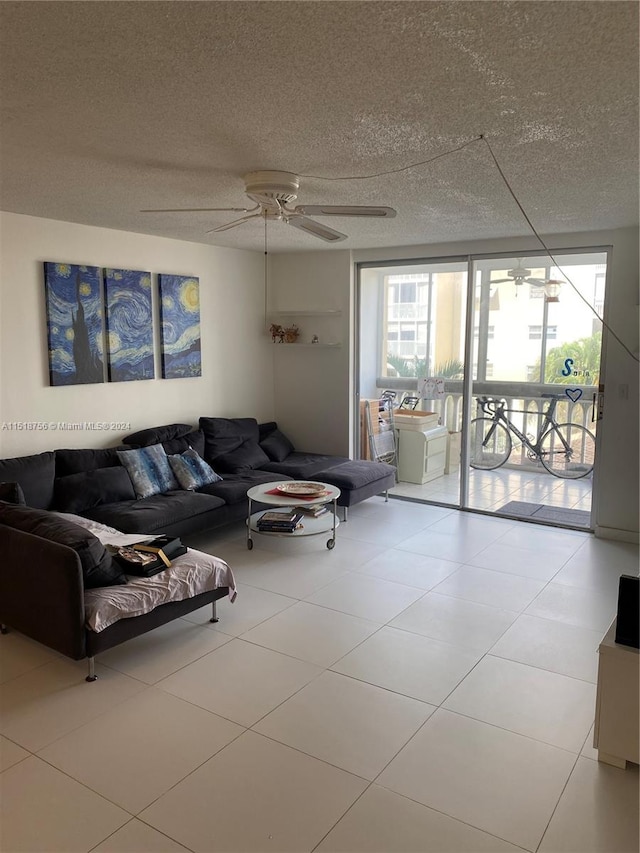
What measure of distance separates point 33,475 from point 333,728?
2.66 meters

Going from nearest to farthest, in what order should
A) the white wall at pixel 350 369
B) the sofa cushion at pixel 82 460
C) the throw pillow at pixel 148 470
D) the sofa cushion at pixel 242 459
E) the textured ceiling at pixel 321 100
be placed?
1. the textured ceiling at pixel 321 100
2. the sofa cushion at pixel 82 460
3. the throw pillow at pixel 148 470
4. the white wall at pixel 350 369
5. the sofa cushion at pixel 242 459

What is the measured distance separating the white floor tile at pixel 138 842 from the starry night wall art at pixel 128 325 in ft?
11.6

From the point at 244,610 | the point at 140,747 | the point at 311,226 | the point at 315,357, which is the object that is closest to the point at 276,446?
the point at 315,357

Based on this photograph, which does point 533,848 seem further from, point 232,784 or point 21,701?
point 21,701

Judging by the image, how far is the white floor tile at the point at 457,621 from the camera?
337 centimetres

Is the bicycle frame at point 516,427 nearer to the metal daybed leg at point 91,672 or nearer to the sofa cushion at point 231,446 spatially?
the sofa cushion at point 231,446

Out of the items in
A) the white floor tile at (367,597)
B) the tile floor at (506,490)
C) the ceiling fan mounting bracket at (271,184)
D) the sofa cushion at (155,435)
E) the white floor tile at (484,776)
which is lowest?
the white floor tile at (484,776)

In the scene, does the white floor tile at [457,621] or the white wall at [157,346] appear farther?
the white wall at [157,346]

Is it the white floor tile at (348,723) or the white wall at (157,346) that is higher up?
the white wall at (157,346)

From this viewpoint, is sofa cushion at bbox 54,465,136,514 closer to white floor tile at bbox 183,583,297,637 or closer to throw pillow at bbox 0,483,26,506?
throw pillow at bbox 0,483,26,506

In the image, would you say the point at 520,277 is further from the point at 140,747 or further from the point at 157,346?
the point at 140,747

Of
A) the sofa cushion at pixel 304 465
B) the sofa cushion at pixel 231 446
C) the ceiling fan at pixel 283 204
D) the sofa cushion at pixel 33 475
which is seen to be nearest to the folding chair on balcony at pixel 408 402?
the sofa cushion at pixel 304 465

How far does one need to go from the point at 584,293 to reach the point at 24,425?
15.3 ft

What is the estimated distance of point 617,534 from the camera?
5.00m
